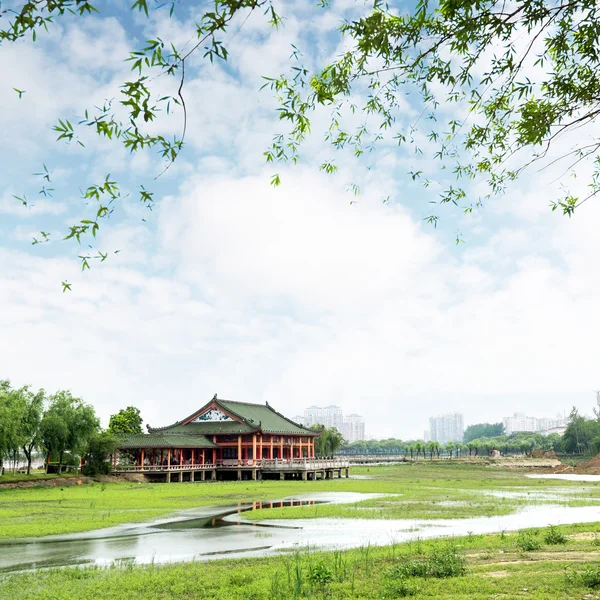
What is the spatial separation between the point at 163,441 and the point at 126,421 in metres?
16.6

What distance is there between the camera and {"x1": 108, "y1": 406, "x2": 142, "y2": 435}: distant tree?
63.3 metres

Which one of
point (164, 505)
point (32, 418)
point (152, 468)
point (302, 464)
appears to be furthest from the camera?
point (302, 464)

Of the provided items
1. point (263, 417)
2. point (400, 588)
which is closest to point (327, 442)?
point (263, 417)

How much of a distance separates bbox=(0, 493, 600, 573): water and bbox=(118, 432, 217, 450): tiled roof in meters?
25.0

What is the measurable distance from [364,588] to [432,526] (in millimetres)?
10349

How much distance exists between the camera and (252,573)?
1184 cm

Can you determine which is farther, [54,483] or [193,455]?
[193,455]

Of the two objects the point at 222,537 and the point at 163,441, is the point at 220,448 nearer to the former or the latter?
the point at 163,441

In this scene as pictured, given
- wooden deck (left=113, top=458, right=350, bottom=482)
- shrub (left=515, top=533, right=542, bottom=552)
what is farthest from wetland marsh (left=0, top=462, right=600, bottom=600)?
wooden deck (left=113, top=458, right=350, bottom=482)

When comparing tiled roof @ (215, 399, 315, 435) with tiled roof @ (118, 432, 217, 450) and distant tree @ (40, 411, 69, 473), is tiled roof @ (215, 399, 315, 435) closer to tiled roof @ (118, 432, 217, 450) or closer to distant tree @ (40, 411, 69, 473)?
tiled roof @ (118, 432, 217, 450)

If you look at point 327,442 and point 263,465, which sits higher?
point 327,442

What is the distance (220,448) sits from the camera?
56.2m

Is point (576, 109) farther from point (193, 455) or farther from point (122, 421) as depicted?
point (122, 421)

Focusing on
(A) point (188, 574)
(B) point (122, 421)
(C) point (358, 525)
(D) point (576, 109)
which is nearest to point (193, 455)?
(B) point (122, 421)
